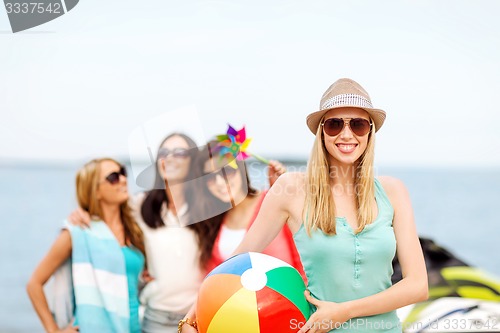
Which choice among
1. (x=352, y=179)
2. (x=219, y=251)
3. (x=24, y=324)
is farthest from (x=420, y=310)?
(x=24, y=324)

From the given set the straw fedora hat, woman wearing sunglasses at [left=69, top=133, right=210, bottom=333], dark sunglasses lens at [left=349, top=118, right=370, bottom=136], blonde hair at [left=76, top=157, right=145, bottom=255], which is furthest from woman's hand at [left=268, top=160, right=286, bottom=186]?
dark sunglasses lens at [left=349, top=118, right=370, bottom=136]

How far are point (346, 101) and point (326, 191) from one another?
330 mm

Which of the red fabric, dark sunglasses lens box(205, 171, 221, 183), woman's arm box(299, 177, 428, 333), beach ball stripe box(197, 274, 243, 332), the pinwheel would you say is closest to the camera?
woman's arm box(299, 177, 428, 333)

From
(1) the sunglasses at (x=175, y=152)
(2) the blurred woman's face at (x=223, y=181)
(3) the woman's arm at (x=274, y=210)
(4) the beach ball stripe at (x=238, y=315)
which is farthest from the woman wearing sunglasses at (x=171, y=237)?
(4) the beach ball stripe at (x=238, y=315)

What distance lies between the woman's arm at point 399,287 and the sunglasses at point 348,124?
220 millimetres

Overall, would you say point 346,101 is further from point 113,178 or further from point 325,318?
point 113,178

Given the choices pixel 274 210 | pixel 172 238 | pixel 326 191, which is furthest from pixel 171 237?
pixel 326 191

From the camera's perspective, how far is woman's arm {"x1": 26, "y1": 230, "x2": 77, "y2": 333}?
3715 millimetres

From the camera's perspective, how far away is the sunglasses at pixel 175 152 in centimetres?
382

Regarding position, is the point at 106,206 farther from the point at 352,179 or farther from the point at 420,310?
the point at 420,310

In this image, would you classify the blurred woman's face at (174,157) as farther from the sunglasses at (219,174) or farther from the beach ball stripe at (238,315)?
the beach ball stripe at (238,315)

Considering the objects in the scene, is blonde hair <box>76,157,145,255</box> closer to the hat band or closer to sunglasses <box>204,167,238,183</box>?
sunglasses <box>204,167,238,183</box>

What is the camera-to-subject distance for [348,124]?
2.41 metres

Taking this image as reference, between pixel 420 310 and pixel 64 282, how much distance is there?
286 cm
